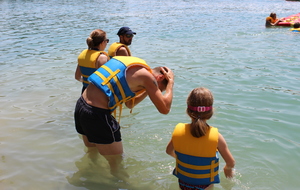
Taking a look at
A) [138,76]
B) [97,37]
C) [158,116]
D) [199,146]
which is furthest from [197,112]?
[158,116]

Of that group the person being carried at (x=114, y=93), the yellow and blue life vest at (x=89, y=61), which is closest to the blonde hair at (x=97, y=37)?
the yellow and blue life vest at (x=89, y=61)

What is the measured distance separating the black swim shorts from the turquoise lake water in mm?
796

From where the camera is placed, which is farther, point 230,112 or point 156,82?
point 230,112

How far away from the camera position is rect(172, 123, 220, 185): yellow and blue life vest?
3.16 metres

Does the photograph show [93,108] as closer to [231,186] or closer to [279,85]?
[231,186]

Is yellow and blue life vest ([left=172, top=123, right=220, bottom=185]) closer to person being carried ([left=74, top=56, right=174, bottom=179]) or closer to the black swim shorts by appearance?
person being carried ([left=74, top=56, right=174, bottom=179])

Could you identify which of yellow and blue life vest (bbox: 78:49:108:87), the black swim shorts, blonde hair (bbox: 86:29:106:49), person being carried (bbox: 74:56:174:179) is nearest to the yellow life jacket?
person being carried (bbox: 74:56:174:179)

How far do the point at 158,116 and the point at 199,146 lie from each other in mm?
3431

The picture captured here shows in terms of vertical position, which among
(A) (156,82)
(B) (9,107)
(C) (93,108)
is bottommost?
(B) (9,107)

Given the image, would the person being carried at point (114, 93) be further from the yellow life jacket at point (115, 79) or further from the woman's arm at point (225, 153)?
the woman's arm at point (225, 153)

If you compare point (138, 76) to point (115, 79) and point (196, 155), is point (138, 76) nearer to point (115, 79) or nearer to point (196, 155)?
point (115, 79)

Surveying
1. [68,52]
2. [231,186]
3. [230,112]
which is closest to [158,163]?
[231,186]

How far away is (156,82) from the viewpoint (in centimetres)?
368

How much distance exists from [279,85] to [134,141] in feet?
14.6
